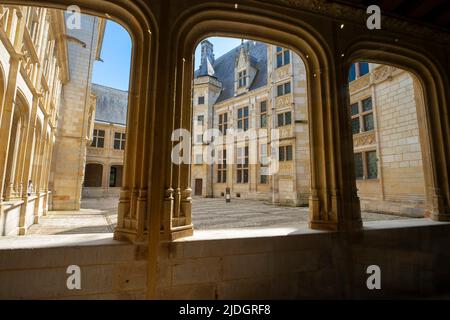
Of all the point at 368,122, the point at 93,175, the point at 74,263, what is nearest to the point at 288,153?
the point at 368,122

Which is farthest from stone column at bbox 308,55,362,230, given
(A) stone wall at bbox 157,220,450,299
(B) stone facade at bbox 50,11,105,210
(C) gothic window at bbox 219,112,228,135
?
(C) gothic window at bbox 219,112,228,135

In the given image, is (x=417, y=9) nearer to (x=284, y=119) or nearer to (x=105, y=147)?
(x=284, y=119)

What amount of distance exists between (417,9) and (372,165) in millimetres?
6502

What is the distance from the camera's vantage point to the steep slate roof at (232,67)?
50.5 feet

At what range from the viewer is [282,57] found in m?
11.8

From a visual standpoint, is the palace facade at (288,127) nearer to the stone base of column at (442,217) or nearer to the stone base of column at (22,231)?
the stone base of column at (442,217)

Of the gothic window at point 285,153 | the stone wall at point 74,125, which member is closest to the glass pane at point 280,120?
the gothic window at point 285,153

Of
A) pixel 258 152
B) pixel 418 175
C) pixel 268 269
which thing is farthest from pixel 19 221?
pixel 258 152

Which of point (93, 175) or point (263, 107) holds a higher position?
point (263, 107)

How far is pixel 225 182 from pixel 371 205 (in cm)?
958

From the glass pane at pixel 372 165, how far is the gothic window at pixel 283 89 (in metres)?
4.89

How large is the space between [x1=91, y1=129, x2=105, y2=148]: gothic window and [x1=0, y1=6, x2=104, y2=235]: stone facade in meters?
9.28

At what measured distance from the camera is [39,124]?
5.87 meters
